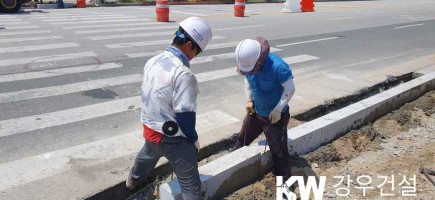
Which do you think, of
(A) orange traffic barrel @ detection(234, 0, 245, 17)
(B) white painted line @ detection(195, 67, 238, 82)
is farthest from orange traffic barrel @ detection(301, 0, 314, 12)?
(B) white painted line @ detection(195, 67, 238, 82)

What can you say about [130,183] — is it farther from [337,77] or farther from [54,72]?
[337,77]

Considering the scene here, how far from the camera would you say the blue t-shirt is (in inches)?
139

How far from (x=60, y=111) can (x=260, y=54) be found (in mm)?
3656

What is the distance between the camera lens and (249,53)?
11.0 ft

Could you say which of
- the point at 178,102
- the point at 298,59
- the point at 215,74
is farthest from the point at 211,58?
the point at 178,102

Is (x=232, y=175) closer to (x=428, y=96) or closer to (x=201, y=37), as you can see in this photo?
(x=201, y=37)

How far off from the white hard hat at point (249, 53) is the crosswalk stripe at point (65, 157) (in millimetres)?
1911

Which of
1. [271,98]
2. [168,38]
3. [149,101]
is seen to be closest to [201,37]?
[149,101]

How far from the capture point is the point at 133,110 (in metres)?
5.87

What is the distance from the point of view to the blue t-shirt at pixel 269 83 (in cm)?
354

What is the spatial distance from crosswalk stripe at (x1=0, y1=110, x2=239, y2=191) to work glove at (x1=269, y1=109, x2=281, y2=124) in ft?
5.23

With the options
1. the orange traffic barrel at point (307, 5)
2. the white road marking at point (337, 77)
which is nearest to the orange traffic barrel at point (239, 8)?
the orange traffic barrel at point (307, 5)

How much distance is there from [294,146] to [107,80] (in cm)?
422
